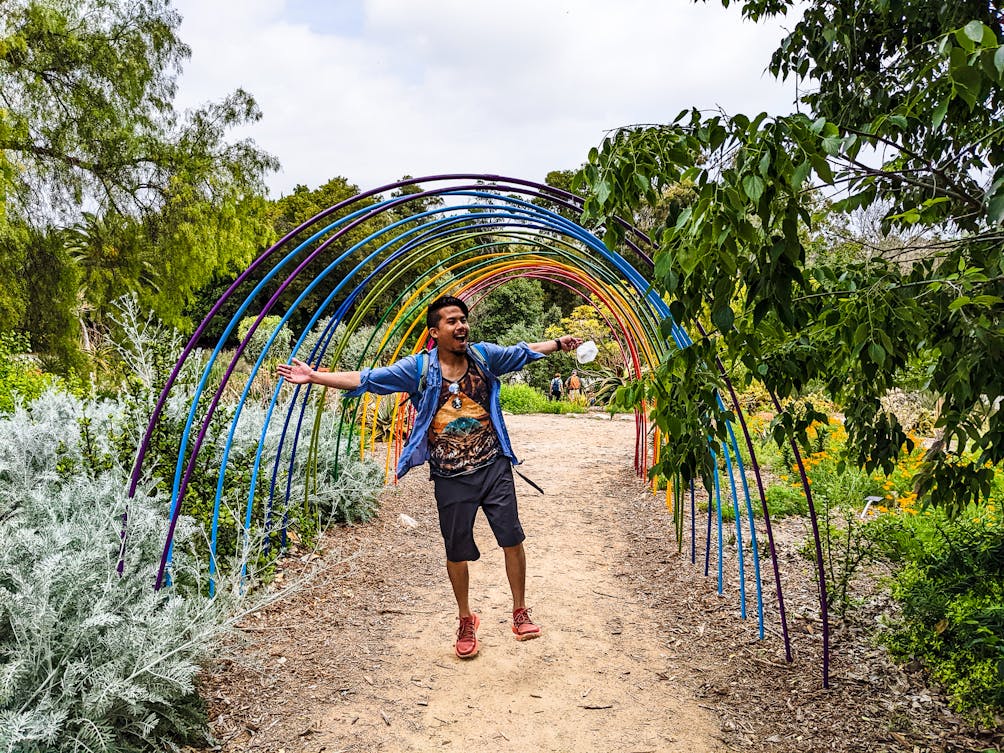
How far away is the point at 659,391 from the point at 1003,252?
3.11 ft

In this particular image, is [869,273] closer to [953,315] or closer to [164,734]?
[953,315]

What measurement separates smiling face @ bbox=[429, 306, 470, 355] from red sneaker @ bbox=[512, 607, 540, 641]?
1.38 m

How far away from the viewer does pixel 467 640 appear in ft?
11.7

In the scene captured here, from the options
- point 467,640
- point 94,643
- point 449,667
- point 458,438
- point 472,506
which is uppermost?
point 458,438

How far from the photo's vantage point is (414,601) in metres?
4.48

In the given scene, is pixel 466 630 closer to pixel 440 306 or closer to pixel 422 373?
pixel 422 373

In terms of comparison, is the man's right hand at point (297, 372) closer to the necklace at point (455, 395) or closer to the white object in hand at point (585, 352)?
the necklace at point (455, 395)

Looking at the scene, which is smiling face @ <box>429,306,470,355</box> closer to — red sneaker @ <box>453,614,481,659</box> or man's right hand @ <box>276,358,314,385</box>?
man's right hand @ <box>276,358,314,385</box>

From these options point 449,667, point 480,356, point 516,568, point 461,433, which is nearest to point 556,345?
point 480,356

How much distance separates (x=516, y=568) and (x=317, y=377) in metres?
1.35

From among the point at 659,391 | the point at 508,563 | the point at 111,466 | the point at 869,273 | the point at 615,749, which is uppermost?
the point at 869,273

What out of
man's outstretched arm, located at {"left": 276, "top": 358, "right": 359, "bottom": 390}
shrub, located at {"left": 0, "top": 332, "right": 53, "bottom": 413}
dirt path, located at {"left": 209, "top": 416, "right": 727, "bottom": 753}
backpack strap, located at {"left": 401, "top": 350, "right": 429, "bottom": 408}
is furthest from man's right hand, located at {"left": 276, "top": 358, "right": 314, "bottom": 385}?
shrub, located at {"left": 0, "top": 332, "right": 53, "bottom": 413}

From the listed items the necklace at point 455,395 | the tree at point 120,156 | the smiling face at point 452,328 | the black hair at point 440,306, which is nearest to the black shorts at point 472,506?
the necklace at point 455,395

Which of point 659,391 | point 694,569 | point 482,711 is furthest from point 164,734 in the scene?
point 694,569
